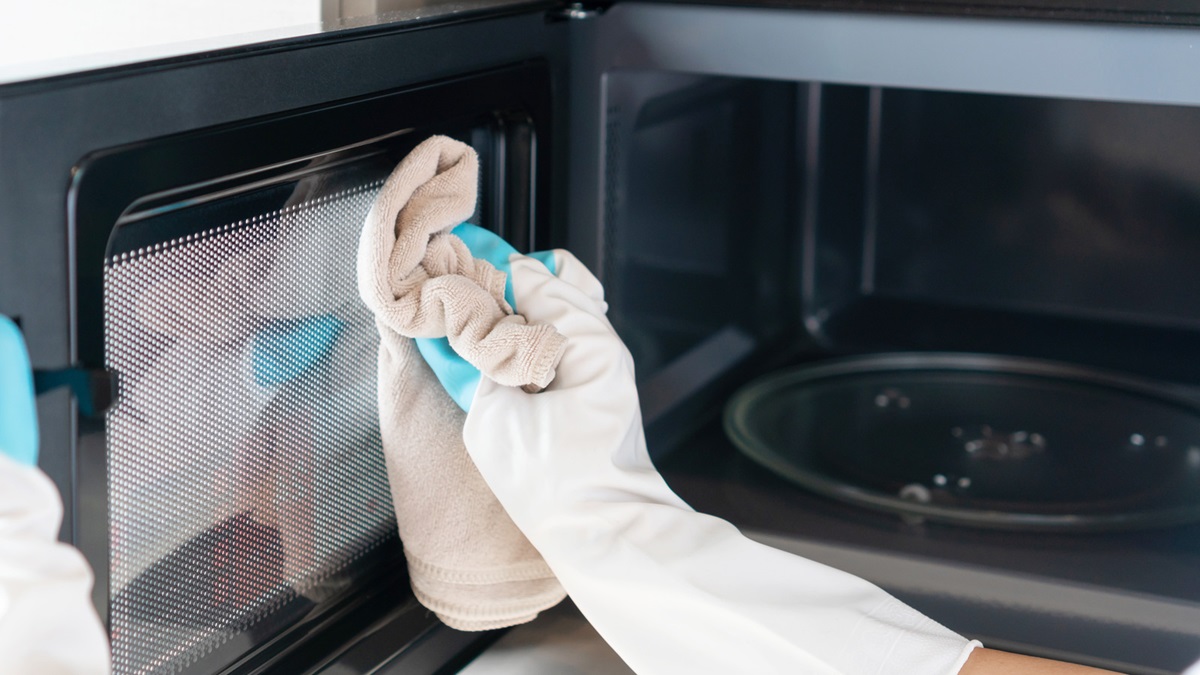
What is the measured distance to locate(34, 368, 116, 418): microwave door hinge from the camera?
0.48m

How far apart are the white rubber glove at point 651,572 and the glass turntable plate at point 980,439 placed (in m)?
0.28

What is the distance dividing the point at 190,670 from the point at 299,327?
18cm

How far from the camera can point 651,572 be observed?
64 cm

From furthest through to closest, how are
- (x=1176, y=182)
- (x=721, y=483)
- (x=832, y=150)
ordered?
(x=832, y=150) < (x=1176, y=182) < (x=721, y=483)

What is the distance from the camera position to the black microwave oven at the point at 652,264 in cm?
53

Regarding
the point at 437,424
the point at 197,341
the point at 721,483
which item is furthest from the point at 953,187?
the point at 197,341

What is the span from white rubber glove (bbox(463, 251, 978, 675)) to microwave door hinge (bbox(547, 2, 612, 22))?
0.81 ft

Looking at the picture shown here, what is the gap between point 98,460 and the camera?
51 centimetres

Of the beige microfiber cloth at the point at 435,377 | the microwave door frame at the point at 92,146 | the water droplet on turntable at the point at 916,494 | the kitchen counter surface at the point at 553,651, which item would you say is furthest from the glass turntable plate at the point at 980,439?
the microwave door frame at the point at 92,146

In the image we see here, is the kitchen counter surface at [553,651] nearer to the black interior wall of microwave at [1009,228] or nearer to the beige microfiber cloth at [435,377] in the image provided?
the beige microfiber cloth at [435,377]

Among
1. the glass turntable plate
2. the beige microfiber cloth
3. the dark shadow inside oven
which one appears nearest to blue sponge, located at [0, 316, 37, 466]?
the beige microfiber cloth

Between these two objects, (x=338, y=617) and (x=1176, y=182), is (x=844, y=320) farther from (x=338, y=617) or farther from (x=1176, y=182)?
(x=338, y=617)

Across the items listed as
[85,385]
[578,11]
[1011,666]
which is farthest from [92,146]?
[1011,666]

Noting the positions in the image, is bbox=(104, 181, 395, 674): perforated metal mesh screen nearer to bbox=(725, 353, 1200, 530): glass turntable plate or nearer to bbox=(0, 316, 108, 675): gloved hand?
bbox=(0, 316, 108, 675): gloved hand
